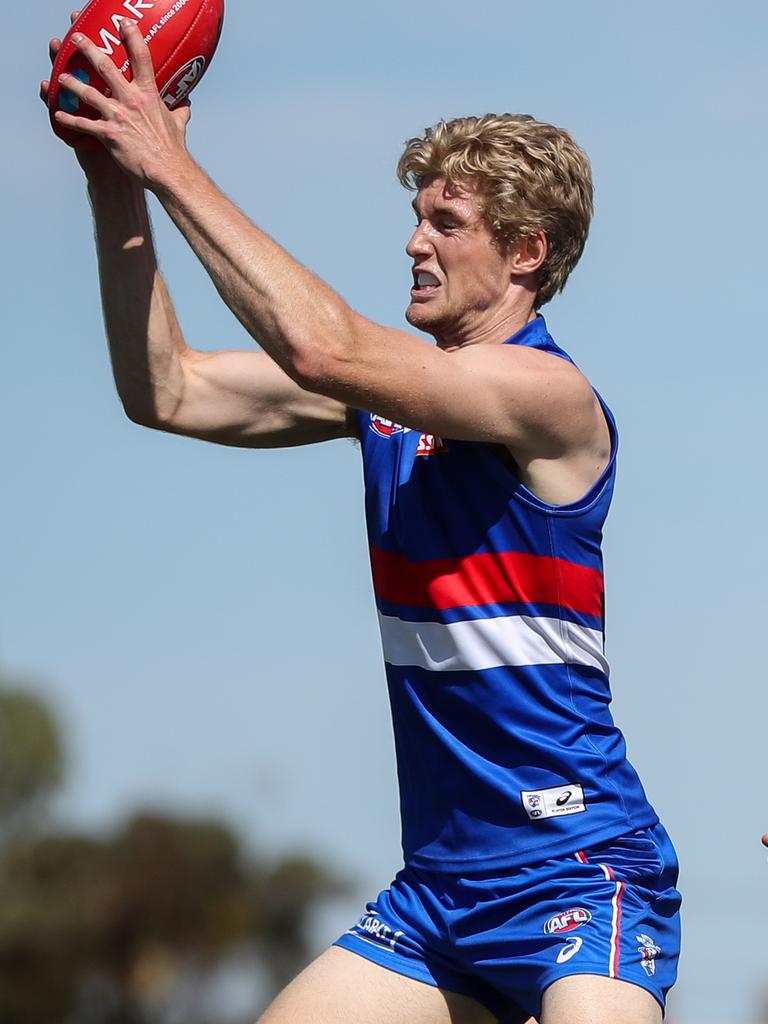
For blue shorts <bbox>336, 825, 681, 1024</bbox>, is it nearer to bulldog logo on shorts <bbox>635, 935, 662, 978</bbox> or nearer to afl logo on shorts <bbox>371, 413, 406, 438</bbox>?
bulldog logo on shorts <bbox>635, 935, 662, 978</bbox>

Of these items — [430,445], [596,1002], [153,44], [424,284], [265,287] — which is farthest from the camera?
[424,284]

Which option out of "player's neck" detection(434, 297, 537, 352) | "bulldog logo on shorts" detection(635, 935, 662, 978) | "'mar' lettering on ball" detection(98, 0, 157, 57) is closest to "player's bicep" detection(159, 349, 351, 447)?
"player's neck" detection(434, 297, 537, 352)

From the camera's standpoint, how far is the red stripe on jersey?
17.4 ft

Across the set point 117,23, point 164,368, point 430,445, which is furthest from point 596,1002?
point 117,23

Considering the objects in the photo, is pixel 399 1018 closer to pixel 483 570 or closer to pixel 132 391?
pixel 483 570

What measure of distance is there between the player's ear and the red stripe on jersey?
3.18ft

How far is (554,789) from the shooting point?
522cm

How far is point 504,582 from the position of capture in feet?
17.5

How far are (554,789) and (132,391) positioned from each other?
6.38 feet

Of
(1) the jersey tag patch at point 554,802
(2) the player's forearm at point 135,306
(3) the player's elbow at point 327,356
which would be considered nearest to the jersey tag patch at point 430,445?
(3) the player's elbow at point 327,356

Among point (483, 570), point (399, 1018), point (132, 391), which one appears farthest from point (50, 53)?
point (399, 1018)

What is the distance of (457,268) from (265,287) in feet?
2.98

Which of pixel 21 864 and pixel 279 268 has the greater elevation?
pixel 279 268

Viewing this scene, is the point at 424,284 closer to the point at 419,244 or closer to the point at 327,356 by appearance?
the point at 419,244
